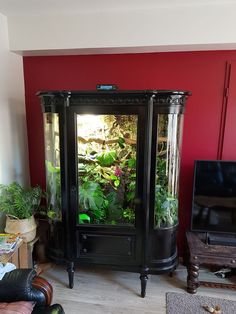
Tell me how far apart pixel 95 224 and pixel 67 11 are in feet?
6.05

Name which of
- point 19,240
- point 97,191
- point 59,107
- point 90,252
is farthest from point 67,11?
point 90,252

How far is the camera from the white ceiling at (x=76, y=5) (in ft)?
6.23

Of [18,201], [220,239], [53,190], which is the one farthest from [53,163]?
[220,239]

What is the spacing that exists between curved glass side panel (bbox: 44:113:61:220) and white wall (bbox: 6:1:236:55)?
688mm

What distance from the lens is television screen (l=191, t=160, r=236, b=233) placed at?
7.11 ft

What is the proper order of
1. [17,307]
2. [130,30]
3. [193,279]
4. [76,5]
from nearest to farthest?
1. [17,307]
2. [76,5]
3. [130,30]
4. [193,279]

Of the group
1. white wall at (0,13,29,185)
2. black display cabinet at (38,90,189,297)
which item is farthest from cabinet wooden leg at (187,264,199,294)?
white wall at (0,13,29,185)

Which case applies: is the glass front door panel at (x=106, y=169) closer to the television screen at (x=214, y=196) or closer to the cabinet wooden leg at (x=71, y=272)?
the cabinet wooden leg at (x=71, y=272)

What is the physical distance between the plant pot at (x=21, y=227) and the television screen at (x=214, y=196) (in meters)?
1.50

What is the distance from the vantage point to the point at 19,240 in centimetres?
202

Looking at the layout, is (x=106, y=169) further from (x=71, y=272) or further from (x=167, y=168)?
(x=71, y=272)

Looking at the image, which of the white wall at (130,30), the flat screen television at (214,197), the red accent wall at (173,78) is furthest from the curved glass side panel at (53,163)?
the flat screen television at (214,197)

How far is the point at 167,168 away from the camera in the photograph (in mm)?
2088

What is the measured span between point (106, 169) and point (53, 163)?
47 centimetres
